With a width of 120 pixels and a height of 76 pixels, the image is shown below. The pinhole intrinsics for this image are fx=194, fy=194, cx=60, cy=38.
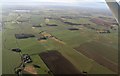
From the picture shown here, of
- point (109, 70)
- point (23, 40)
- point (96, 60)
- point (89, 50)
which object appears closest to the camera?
point (109, 70)

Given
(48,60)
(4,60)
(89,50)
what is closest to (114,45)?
(89,50)

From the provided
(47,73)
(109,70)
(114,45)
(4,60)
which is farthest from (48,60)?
(114,45)

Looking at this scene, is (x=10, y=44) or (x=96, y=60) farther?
(x=10, y=44)

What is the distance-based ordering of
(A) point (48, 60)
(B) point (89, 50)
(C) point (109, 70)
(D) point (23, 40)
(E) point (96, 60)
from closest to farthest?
(C) point (109, 70) → (A) point (48, 60) → (E) point (96, 60) → (B) point (89, 50) → (D) point (23, 40)

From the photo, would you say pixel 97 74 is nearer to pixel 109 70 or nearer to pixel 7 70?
pixel 109 70

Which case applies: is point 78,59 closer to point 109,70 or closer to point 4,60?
point 109,70

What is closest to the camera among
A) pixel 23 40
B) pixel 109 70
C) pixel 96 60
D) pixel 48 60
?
pixel 109 70

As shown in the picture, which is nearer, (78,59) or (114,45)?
(78,59)

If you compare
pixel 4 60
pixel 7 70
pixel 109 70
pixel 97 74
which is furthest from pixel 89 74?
pixel 4 60

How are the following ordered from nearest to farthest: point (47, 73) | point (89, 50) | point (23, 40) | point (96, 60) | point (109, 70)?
point (47, 73), point (109, 70), point (96, 60), point (89, 50), point (23, 40)
